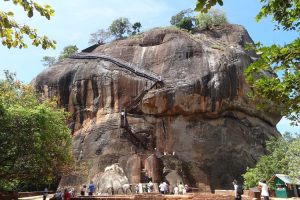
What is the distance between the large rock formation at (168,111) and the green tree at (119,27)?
10.8 metres

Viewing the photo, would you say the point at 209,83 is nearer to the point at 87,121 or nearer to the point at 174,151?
the point at 174,151

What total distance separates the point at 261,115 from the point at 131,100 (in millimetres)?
11757

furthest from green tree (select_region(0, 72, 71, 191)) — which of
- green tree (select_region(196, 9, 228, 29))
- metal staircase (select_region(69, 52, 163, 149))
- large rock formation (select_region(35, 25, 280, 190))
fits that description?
green tree (select_region(196, 9, 228, 29))

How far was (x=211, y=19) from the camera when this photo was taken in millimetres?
40812

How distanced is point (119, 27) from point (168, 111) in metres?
18.0

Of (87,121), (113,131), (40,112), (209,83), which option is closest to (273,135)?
(209,83)

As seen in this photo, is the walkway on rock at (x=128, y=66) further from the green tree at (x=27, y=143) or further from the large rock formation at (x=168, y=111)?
the green tree at (x=27, y=143)

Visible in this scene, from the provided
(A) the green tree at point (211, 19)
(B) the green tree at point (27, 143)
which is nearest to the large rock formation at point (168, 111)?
(A) the green tree at point (211, 19)

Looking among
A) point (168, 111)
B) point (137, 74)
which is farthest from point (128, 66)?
point (168, 111)

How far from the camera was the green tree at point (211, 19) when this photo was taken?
1571 inches

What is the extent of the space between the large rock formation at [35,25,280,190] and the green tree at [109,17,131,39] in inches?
424

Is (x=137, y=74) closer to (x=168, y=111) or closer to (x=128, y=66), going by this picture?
(x=128, y=66)

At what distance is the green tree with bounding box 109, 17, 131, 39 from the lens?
45.4 m

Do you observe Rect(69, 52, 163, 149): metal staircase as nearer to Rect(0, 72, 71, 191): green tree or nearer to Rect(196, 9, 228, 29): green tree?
Rect(196, 9, 228, 29): green tree
